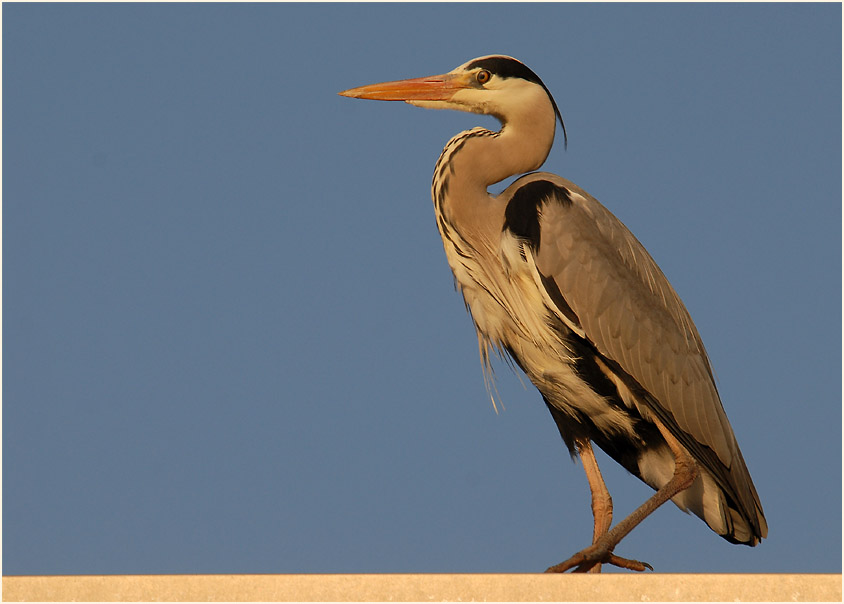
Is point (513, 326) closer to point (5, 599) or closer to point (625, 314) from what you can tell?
point (625, 314)

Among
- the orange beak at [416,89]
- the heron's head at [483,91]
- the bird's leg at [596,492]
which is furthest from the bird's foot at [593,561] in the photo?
the orange beak at [416,89]

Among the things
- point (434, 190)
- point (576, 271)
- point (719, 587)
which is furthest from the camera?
point (434, 190)

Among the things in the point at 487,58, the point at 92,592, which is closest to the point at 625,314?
the point at 487,58

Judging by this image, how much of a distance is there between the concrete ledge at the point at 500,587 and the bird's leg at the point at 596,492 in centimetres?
122

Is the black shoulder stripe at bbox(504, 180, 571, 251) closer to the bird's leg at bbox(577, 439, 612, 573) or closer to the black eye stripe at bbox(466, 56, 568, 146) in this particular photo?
the black eye stripe at bbox(466, 56, 568, 146)

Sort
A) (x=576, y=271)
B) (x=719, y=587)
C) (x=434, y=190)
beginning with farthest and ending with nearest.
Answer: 1. (x=434, y=190)
2. (x=576, y=271)
3. (x=719, y=587)

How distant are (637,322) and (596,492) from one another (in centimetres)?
73

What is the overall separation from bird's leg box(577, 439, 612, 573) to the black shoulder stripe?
0.96 metres

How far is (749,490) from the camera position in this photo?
419 cm

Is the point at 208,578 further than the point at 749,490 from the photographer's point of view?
No

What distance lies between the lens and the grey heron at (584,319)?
3990 mm

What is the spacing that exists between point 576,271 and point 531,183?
0.42 meters

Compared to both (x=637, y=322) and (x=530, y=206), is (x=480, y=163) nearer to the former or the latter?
(x=530, y=206)

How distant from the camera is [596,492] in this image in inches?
167
